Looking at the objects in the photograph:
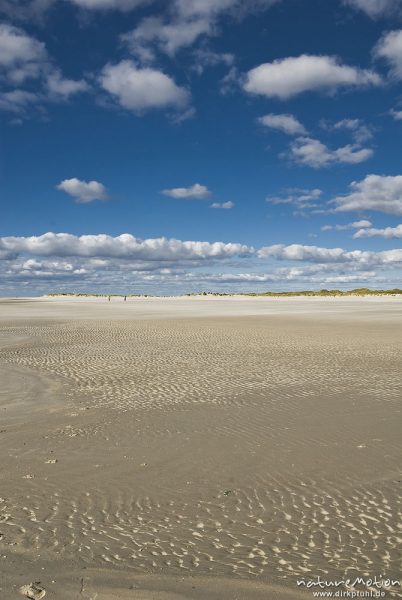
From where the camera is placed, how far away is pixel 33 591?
15.3 ft

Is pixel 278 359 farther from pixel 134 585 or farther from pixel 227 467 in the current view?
pixel 134 585

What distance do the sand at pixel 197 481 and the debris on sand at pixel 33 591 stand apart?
0.09 m

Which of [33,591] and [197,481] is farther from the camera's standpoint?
[197,481]

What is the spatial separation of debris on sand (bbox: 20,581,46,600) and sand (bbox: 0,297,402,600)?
0.09 meters

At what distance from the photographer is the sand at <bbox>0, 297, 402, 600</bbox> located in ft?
16.5

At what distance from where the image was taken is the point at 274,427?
10.4 m

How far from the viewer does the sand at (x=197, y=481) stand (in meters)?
5.02

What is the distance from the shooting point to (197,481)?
7559mm

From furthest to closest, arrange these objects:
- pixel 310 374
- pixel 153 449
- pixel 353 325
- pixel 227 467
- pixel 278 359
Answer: pixel 353 325, pixel 278 359, pixel 310 374, pixel 153 449, pixel 227 467

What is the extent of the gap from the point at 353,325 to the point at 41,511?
107 ft

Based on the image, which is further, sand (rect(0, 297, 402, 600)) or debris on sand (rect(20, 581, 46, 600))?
sand (rect(0, 297, 402, 600))

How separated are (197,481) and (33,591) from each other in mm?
3336

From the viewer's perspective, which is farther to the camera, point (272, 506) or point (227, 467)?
point (227, 467)

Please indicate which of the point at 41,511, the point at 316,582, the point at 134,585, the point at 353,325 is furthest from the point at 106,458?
the point at 353,325
